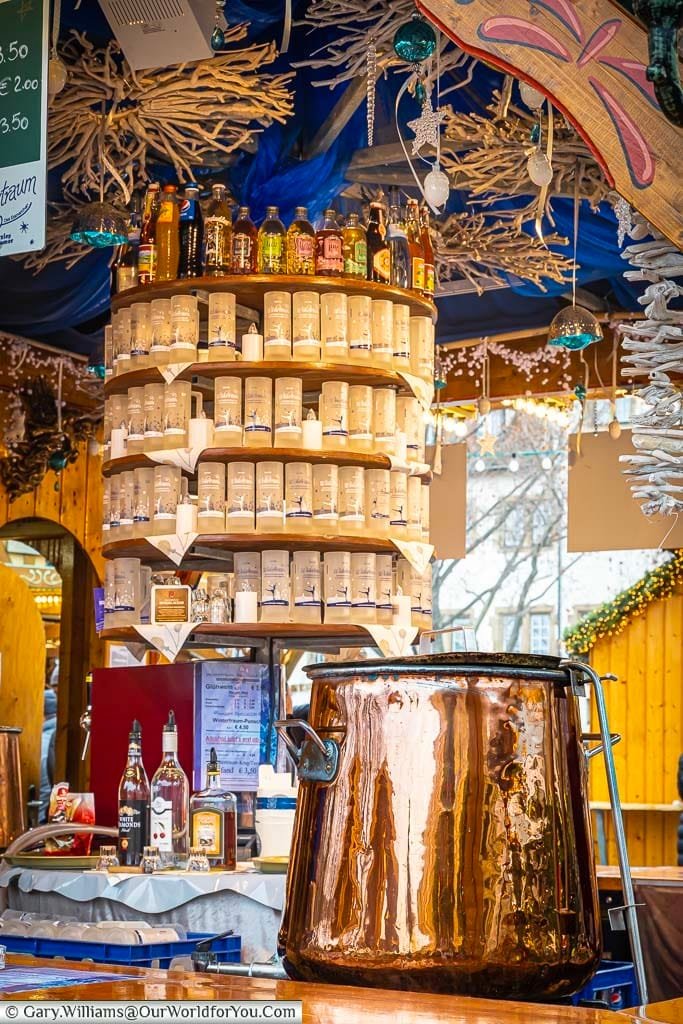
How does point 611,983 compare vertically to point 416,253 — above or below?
below

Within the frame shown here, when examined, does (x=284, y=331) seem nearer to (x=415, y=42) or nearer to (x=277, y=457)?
(x=277, y=457)

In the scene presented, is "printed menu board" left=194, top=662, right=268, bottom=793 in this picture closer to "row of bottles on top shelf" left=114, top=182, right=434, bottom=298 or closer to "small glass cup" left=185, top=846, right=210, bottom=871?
"small glass cup" left=185, top=846, right=210, bottom=871

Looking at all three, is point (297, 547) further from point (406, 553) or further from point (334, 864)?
point (334, 864)

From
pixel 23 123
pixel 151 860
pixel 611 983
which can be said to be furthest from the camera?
pixel 151 860

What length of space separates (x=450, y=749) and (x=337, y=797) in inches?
7.1

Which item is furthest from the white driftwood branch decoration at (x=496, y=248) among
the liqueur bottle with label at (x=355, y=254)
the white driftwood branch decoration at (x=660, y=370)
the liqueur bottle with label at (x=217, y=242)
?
the white driftwood branch decoration at (x=660, y=370)

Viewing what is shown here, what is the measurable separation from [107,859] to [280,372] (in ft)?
5.69

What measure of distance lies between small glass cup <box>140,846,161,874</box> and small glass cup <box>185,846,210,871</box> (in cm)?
9

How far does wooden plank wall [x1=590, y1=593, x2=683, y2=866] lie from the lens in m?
9.69

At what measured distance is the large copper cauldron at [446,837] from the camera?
6.27ft

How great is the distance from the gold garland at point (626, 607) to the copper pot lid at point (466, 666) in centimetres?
772

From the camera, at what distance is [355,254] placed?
5.05 metres

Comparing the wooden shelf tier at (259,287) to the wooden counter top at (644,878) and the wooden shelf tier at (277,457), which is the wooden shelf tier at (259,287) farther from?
the wooden counter top at (644,878)

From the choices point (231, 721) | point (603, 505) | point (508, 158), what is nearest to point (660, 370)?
point (231, 721)
